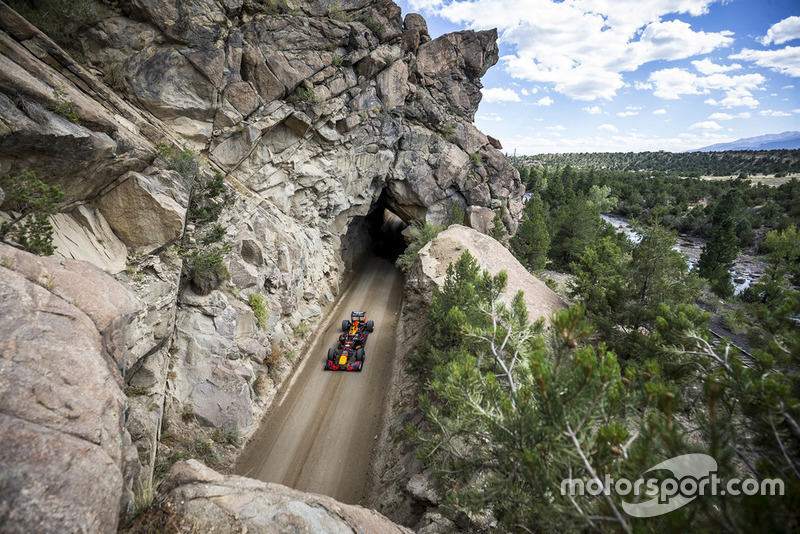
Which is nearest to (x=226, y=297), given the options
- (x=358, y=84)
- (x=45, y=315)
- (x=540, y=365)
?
(x=45, y=315)

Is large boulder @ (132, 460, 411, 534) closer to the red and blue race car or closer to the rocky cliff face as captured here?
the rocky cliff face

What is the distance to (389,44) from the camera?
27.7m

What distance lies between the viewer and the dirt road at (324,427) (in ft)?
41.8

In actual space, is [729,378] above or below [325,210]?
below

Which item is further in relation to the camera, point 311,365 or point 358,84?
point 358,84

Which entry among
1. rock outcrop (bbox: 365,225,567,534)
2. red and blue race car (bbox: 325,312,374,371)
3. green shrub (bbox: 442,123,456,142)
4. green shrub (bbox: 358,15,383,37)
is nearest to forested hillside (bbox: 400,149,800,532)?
rock outcrop (bbox: 365,225,567,534)

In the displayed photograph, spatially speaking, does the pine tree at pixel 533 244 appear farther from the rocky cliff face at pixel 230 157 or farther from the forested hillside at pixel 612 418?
the forested hillside at pixel 612 418

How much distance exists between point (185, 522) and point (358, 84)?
2896 centimetres

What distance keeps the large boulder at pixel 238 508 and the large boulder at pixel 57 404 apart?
3.16ft

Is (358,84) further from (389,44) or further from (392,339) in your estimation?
(392,339)

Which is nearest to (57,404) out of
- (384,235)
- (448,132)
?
(448,132)

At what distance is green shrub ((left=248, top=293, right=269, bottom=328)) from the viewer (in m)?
16.6

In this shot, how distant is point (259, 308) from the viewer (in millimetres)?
16672

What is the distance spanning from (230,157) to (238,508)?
65.9 ft
